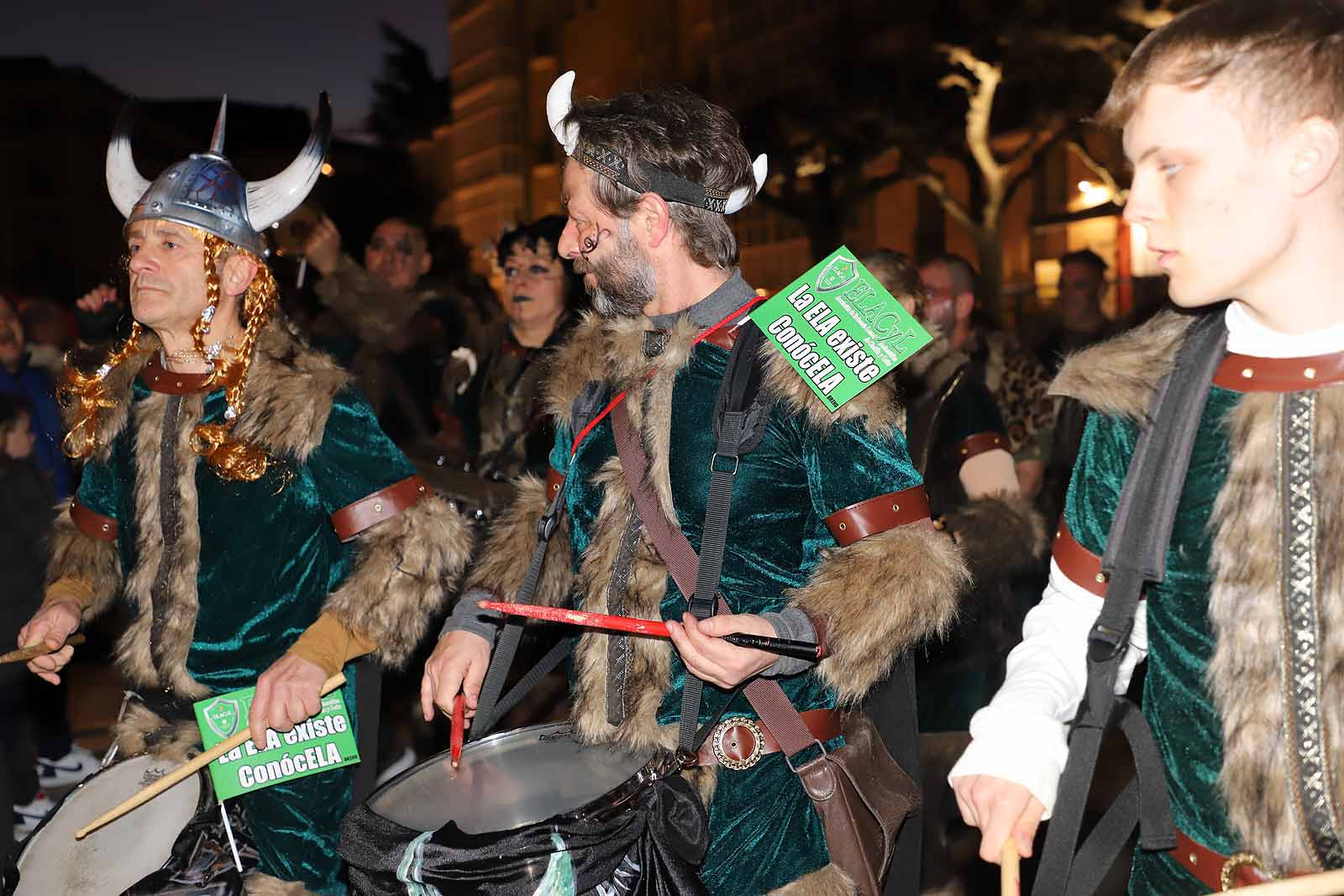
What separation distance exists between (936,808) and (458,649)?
2.61 meters

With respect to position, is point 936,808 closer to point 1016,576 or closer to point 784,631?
point 1016,576

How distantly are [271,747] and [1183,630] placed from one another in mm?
2063

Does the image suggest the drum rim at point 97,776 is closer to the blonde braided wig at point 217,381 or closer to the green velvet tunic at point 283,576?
the green velvet tunic at point 283,576

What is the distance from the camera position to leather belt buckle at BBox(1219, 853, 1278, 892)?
6.21ft

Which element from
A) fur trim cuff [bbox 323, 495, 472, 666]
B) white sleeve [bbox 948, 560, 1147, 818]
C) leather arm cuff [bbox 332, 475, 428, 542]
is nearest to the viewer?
white sleeve [bbox 948, 560, 1147, 818]

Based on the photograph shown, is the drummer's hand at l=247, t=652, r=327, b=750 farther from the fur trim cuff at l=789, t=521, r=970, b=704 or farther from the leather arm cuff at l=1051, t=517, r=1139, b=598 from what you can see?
the leather arm cuff at l=1051, t=517, r=1139, b=598

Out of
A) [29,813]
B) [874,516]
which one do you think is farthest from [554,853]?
[29,813]

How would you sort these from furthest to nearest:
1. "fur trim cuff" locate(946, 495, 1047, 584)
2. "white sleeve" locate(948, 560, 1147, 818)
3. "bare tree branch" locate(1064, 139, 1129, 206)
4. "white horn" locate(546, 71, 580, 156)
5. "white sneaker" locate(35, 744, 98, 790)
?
"bare tree branch" locate(1064, 139, 1129, 206)
"white sneaker" locate(35, 744, 98, 790)
"fur trim cuff" locate(946, 495, 1047, 584)
"white horn" locate(546, 71, 580, 156)
"white sleeve" locate(948, 560, 1147, 818)

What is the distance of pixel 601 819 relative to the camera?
227 centimetres

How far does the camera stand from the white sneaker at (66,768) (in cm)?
671

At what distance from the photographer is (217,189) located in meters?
3.45

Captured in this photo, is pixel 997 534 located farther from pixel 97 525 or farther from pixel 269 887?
pixel 97 525

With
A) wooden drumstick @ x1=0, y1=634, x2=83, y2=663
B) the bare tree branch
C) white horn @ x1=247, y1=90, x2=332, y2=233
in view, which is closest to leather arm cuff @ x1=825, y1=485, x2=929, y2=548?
white horn @ x1=247, y1=90, x2=332, y2=233

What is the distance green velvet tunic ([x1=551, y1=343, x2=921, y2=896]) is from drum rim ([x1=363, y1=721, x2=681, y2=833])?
0.50ft
